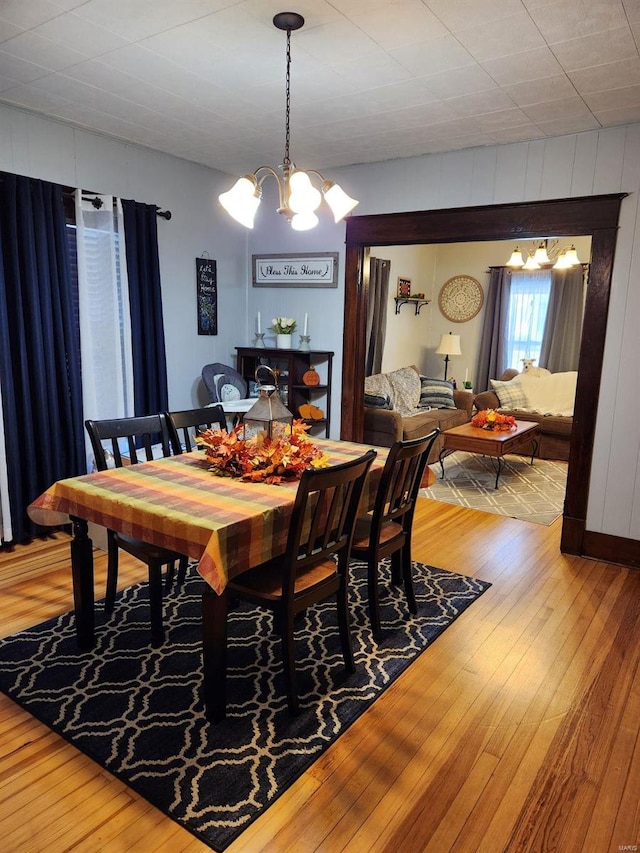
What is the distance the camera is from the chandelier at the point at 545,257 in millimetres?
6211

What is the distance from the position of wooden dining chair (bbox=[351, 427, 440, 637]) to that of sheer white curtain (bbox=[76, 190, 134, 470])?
2.12 metres

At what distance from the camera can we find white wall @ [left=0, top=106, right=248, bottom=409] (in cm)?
338

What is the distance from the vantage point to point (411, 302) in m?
7.61

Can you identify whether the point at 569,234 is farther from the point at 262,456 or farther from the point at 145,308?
the point at 145,308

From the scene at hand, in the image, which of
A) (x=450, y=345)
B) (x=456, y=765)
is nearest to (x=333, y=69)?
(x=456, y=765)

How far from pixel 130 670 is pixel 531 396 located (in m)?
5.73

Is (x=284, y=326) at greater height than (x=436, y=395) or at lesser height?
greater

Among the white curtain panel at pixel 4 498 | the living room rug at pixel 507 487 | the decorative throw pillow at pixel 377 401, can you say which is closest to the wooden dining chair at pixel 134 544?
the white curtain panel at pixel 4 498

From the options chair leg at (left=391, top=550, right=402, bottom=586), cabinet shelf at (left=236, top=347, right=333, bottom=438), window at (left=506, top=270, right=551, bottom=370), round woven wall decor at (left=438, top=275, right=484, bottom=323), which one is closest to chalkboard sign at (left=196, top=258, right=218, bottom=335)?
cabinet shelf at (left=236, top=347, right=333, bottom=438)

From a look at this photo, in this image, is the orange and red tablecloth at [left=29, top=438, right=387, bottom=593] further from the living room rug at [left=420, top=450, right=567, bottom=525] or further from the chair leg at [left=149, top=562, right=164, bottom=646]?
the living room rug at [left=420, top=450, right=567, bottom=525]

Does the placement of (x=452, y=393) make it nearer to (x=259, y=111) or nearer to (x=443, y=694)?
(x=259, y=111)

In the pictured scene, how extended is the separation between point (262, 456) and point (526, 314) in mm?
6215

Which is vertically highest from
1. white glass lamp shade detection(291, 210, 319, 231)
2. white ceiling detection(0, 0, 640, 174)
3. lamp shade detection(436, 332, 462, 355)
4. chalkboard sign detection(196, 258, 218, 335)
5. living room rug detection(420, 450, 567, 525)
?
white ceiling detection(0, 0, 640, 174)

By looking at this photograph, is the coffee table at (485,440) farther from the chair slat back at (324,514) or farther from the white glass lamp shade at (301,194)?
the white glass lamp shade at (301,194)
